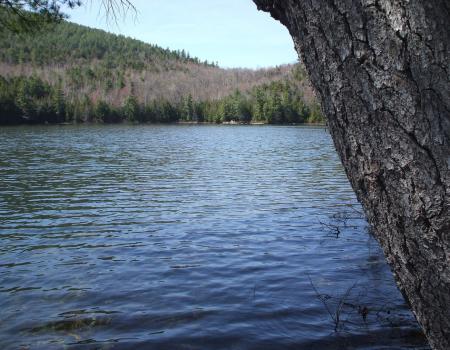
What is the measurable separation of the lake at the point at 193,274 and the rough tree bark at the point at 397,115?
4.78 metres

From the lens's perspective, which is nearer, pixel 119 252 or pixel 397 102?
pixel 397 102

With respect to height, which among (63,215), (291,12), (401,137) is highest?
(291,12)

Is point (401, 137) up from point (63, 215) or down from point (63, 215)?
up

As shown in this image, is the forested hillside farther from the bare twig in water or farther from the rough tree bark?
the rough tree bark

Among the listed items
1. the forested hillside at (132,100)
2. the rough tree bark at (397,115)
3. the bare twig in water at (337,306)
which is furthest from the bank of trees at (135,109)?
the rough tree bark at (397,115)

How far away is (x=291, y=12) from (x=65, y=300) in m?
6.86

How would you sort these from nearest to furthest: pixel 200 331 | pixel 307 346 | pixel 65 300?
pixel 307 346
pixel 200 331
pixel 65 300

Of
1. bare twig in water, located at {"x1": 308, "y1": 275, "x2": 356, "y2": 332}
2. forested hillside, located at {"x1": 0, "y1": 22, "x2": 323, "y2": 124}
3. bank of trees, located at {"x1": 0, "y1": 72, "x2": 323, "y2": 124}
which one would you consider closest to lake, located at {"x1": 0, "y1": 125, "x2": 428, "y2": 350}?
bare twig in water, located at {"x1": 308, "y1": 275, "x2": 356, "y2": 332}

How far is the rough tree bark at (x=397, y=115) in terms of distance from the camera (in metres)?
1.20

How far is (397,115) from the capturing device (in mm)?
1257

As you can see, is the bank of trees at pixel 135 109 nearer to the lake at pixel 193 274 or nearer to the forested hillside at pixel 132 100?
the forested hillside at pixel 132 100

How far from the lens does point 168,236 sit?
37.7 ft

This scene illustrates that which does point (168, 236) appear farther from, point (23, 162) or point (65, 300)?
point (23, 162)

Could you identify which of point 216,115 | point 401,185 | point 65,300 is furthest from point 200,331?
point 216,115
